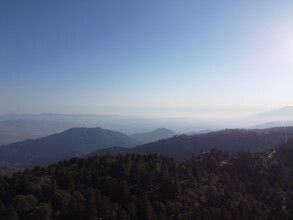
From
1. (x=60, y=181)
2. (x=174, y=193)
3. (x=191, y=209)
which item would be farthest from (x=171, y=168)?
(x=60, y=181)

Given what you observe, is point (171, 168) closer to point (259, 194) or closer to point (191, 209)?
point (191, 209)

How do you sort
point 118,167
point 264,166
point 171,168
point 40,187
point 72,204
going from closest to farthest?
point 72,204 < point 40,187 < point 118,167 < point 171,168 < point 264,166

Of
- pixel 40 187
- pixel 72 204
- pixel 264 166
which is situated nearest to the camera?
pixel 72 204

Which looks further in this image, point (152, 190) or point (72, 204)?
point (152, 190)

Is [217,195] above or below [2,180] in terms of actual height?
below

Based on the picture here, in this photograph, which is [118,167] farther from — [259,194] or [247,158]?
[247,158]

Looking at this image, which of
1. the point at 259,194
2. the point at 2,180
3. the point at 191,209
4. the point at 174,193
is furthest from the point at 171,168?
the point at 2,180
